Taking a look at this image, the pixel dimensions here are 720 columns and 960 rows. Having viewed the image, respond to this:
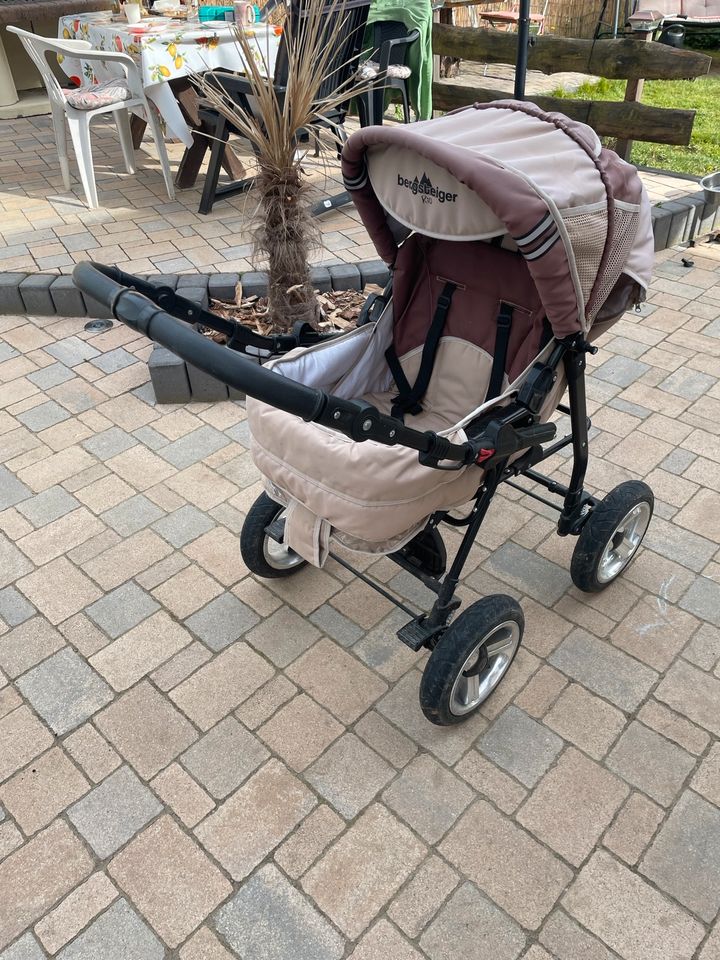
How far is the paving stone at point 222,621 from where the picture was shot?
2525mm

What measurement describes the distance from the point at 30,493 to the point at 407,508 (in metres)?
A: 2.03

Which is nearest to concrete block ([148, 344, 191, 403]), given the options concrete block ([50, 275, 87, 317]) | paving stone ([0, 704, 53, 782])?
concrete block ([50, 275, 87, 317])

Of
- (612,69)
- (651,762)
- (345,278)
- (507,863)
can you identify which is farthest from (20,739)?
(612,69)

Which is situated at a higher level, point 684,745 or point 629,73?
point 629,73

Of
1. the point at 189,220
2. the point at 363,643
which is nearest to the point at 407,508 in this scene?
the point at 363,643

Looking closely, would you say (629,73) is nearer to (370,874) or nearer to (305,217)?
(305,217)

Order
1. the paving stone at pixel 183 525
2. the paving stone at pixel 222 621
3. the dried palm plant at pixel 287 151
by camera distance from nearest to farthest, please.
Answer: the paving stone at pixel 222 621 → the paving stone at pixel 183 525 → the dried palm plant at pixel 287 151

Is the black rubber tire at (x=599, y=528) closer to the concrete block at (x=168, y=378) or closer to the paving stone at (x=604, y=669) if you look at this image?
the paving stone at (x=604, y=669)

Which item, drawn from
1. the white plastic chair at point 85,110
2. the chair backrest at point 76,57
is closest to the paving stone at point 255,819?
the white plastic chair at point 85,110

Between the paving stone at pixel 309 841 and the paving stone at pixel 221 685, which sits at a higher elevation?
the paving stone at pixel 221 685

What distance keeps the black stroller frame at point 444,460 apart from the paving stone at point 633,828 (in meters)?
→ 0.50

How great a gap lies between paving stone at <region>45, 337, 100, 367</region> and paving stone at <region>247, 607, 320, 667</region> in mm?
2189

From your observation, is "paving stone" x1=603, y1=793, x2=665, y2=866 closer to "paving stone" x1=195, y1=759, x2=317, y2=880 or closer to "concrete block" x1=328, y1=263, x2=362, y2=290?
"paving stone" x1=195, y1=759, x2=317, y2=880

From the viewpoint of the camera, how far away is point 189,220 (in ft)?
17.1
